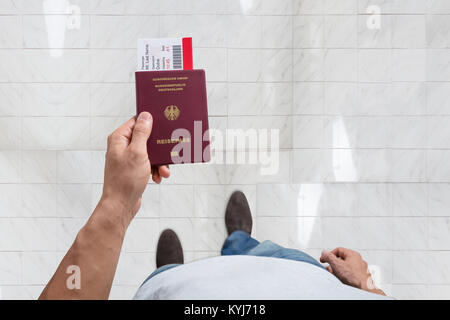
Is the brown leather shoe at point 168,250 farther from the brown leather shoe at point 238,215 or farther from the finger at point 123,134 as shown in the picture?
the finger at point 123,134

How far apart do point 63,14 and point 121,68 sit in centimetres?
25

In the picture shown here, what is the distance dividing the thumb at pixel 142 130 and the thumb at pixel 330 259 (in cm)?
63

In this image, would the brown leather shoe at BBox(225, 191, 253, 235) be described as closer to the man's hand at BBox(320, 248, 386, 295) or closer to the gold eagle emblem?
the man's hand at BBox(320, 248, 386, 295)

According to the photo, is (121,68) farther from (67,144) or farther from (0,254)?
(0,254)

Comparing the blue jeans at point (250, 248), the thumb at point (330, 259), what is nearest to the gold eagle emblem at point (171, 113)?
the blue jeans at point (250, 248)

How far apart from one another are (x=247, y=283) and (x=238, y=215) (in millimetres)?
525

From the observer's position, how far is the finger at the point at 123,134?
0.58 metres

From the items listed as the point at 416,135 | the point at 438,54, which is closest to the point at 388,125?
the point at 416,135

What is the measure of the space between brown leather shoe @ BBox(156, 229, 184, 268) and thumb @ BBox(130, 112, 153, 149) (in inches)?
19.4

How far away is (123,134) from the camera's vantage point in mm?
597

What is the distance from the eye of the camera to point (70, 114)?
40.4 inches

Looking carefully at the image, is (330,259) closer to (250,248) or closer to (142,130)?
(250,248)

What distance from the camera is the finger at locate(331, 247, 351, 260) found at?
953 mm

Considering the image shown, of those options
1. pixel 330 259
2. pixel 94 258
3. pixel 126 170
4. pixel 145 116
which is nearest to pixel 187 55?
pixel 145 116
